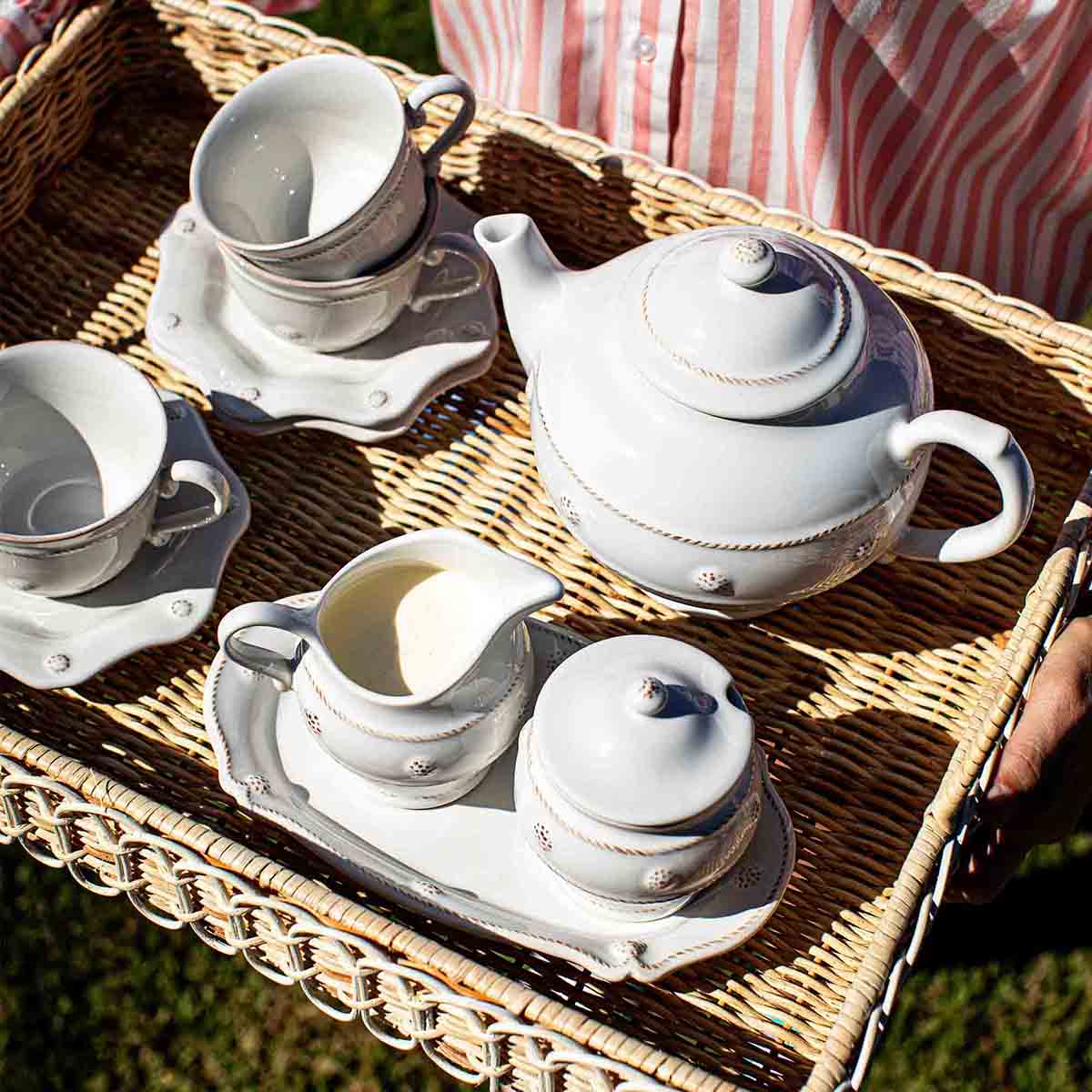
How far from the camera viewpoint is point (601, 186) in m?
1.14

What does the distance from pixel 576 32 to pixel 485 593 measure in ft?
1.88

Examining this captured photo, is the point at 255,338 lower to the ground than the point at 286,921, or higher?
higher

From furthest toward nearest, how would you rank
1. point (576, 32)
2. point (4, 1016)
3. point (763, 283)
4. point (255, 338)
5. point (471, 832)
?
point (4, 1016), point (576, 32), point (255, 338), point (471, 832), point (763, 283)

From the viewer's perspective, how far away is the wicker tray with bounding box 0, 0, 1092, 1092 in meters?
0.84

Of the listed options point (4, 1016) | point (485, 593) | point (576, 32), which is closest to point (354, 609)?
point (485, 593)

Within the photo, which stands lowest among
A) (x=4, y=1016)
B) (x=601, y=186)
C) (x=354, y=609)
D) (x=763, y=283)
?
(x=4, y=1016)

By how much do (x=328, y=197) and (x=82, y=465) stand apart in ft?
0.93

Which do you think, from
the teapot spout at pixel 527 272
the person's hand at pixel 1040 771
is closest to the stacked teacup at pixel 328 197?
the teapot spout at pixel 527 272

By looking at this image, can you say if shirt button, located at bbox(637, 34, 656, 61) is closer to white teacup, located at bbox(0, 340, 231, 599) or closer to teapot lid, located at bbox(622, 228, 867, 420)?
teapot lid, located at bbox(622, 228, 867, 420)

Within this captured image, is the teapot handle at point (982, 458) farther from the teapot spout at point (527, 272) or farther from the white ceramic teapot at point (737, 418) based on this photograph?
the teapot spout at point (527, 272)

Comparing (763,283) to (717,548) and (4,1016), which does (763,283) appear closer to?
(717,548)

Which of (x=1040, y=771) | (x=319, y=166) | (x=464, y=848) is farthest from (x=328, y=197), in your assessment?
(x=1040, y=771)

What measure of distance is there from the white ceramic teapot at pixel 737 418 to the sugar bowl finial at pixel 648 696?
12 centimetres

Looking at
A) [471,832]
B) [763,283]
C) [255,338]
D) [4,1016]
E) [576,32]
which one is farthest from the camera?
[4,1016]
